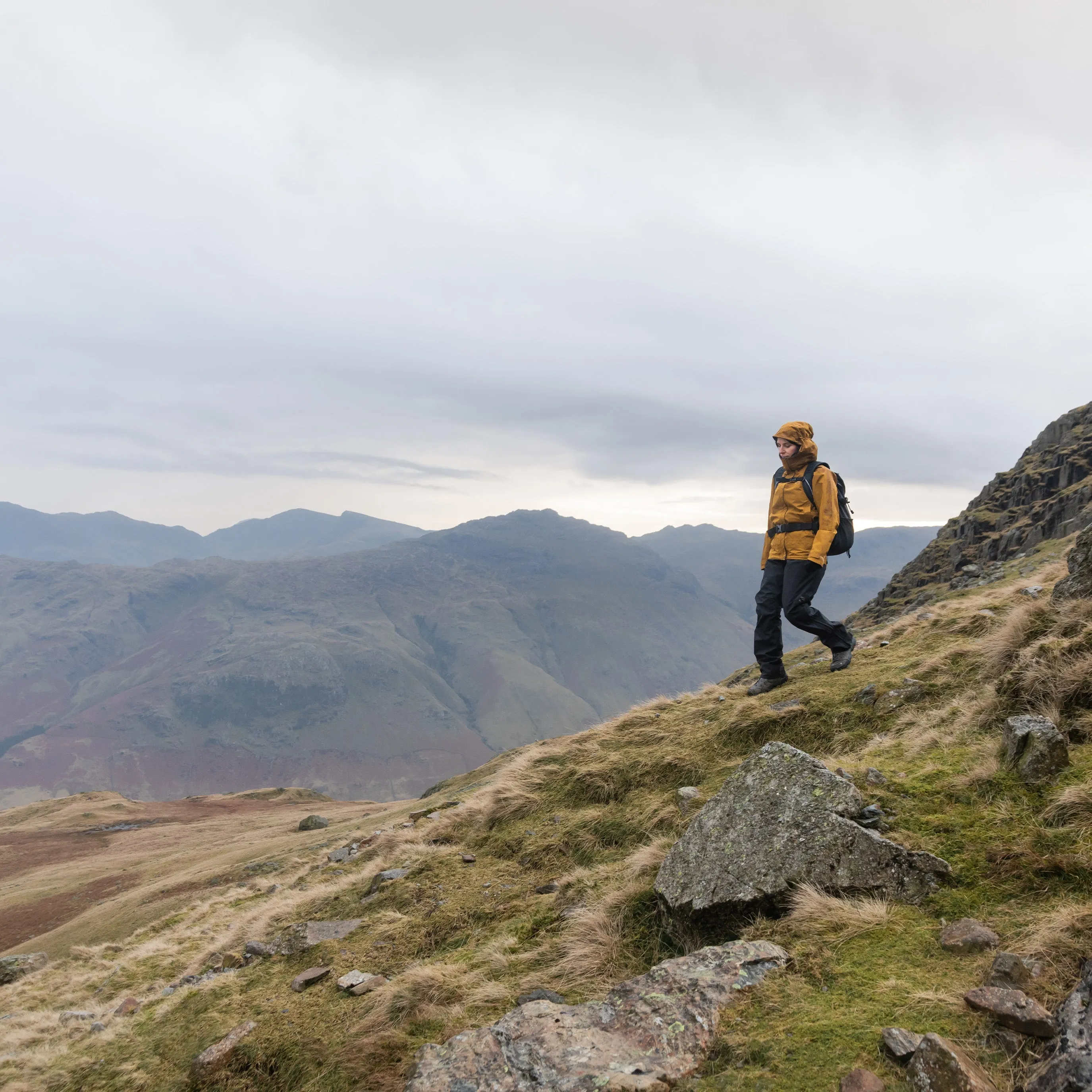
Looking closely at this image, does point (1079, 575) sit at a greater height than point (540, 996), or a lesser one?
greater

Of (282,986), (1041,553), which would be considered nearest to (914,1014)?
(282,986)

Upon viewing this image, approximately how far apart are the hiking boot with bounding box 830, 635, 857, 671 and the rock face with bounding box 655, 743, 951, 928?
602cm

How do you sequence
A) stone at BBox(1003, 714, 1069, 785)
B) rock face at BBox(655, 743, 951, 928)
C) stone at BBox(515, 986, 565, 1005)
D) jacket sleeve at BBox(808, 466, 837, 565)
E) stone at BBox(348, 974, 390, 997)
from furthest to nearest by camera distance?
1. jacket sleeve at BBox(808, 466, 837, 565)
2. stone at BBox(348, 974, 390, 997)
3. stone at BBox(1003, 714, 1069, 785)
4. stone at BBox(515, 986, 565, 1005)
5. rock face at BBox(655, 743, 951, 928)

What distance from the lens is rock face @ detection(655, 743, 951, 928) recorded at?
5055 mm

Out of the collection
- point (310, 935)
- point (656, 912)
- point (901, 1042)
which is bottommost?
point (310, 935)

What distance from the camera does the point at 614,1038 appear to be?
414cm

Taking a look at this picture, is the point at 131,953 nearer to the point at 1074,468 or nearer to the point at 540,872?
the point at 540,872

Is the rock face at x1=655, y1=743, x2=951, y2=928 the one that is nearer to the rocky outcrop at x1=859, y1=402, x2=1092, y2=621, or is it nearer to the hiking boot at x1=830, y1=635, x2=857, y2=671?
the hiking boot at x1=830, y1=635, x2=857, y2=671

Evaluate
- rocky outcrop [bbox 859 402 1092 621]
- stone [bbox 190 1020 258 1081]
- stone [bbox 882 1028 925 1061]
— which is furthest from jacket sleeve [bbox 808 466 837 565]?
rocky outcrop [bbox 859 402 1092 621]

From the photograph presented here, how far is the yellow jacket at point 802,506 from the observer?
36.2 ft

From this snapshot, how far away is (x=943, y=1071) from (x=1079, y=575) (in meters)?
7.39

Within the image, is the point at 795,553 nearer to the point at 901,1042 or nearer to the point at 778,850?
the point at 778,850

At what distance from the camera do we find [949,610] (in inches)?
590

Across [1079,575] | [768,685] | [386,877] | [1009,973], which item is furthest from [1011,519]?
[1009,973]
